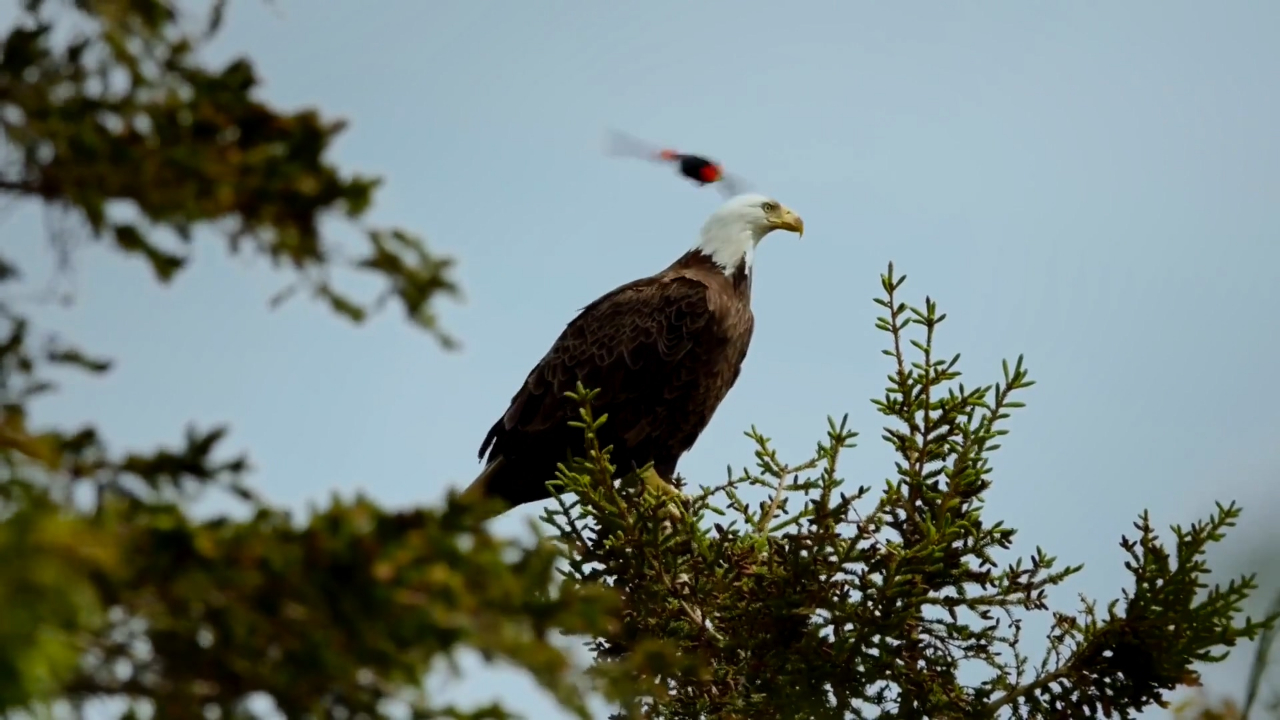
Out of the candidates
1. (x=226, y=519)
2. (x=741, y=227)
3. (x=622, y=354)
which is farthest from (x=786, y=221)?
(x=226, y=519)

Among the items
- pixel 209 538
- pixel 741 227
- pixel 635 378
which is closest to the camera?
pixel 209 538

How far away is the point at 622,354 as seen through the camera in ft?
28.7

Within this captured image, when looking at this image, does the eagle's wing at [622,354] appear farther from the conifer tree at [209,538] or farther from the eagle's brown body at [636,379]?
the conifer tree at [209,538]

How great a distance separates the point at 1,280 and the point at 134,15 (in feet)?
1.70

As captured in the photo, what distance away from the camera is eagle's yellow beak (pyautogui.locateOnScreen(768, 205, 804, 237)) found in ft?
32.4

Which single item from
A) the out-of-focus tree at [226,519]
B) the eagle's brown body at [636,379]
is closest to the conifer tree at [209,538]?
the out-of-focus tree at [226,519]

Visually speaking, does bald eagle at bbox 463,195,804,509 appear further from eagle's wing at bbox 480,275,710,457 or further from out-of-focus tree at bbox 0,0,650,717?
out-of-focus tree at bbox 0,0,650,717

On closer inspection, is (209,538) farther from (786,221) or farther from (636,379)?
(786,221)

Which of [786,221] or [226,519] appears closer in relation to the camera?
[226,519]

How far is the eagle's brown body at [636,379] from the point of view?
869cm

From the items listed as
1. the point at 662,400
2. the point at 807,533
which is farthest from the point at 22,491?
the point at 662,400

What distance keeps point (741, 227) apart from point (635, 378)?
4.97 feet

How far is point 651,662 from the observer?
2.74 meters

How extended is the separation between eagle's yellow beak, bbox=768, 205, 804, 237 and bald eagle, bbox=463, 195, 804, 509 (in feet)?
2.15
